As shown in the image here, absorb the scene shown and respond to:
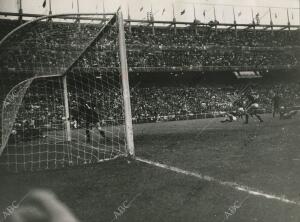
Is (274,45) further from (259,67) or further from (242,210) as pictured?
(242,210)

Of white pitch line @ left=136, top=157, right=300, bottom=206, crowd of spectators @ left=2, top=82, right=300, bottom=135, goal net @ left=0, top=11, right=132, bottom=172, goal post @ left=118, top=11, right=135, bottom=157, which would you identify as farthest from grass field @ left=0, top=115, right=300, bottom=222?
crowd of spectators @ left=2, top=82, right=300, bottom=135

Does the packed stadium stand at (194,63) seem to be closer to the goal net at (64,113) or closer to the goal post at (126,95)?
the goal net at (64,113)

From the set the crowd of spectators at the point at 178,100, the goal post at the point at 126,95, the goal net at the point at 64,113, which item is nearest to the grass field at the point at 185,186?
the goal post at the point at 126,95

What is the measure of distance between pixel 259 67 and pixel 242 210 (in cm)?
3801

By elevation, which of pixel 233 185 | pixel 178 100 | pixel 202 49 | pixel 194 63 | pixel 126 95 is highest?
pixel 202 49

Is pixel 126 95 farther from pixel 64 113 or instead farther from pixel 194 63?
pixel 194 63

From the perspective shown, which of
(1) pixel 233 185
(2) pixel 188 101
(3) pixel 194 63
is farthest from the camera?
(3) pixel 194 63

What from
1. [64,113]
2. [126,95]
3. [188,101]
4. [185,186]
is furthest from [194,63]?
[185,186]

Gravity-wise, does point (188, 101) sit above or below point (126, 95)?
above

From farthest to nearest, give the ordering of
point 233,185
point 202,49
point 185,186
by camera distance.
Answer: point 202,49, point 185,186, point 233,185

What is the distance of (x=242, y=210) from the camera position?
14.0ft

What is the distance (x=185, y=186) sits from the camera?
5535mm

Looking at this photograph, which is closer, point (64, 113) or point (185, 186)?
point (185, 186)

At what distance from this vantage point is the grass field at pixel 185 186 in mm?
4273
